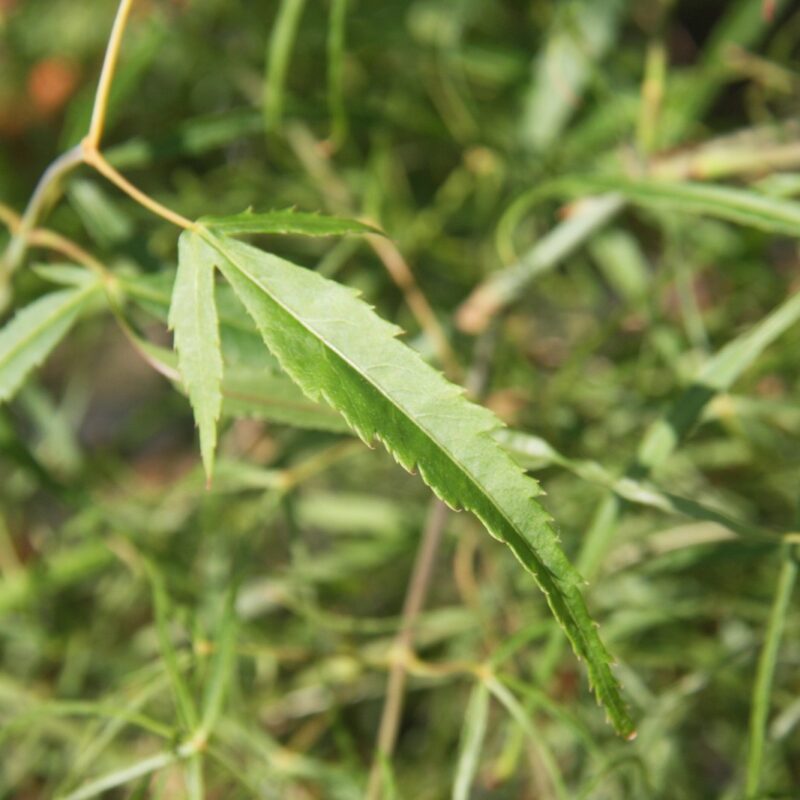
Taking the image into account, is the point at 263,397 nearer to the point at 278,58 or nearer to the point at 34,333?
the point at 34,333

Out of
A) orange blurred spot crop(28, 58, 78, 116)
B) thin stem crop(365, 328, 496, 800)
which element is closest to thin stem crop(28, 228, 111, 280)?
thin stem crop(365, 328, 496, 800)

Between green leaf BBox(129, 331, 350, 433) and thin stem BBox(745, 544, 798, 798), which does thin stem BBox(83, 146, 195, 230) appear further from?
thin stem BBox(745, 544, 798, 798)

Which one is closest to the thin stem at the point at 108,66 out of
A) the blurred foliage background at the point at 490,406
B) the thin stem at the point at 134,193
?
the thin stem at the point at 134,193

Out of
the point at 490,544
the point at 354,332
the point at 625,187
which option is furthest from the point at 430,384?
the point at 490,544

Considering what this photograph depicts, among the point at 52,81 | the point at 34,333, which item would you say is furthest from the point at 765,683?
the point at 52,81

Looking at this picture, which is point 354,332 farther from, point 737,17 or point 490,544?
point 737,17

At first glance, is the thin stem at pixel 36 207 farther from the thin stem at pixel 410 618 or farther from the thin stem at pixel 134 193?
the thin stem at pixel 410 618
